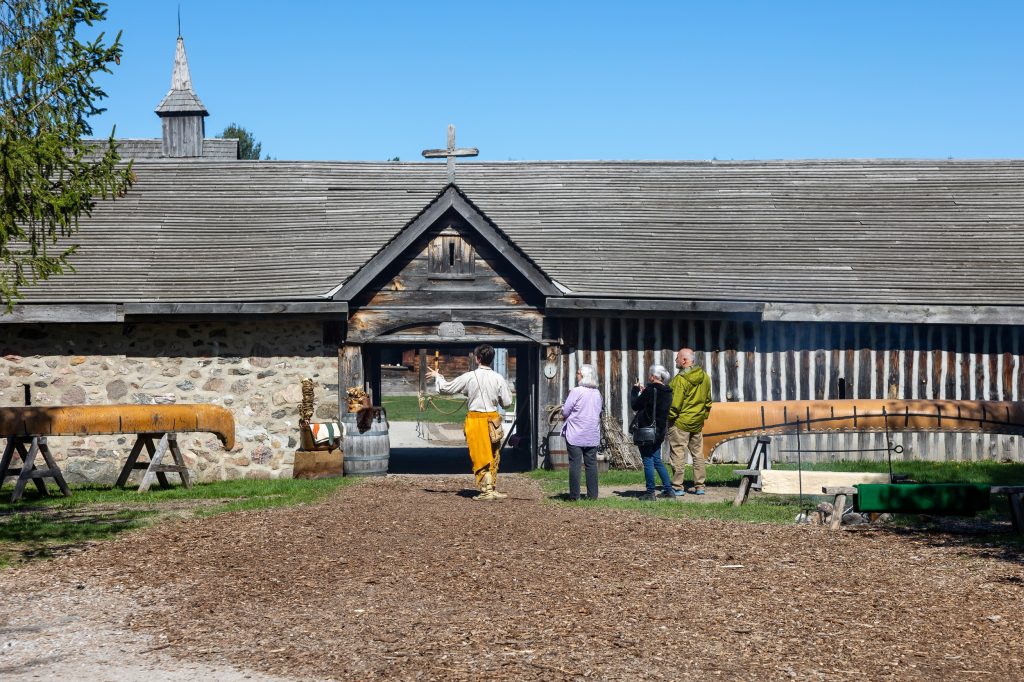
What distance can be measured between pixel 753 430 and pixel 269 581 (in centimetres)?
893

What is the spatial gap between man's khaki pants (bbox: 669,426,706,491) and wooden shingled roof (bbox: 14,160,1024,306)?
4.09m

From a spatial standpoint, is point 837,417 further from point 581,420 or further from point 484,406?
point 484,406

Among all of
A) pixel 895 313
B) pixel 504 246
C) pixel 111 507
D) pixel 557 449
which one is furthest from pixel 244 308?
pixel 895 313

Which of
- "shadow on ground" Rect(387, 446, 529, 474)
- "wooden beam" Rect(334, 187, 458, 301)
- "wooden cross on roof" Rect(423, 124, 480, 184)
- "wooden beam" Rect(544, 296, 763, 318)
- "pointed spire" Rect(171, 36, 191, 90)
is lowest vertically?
"shadow on ground" Rect(387, 446, 529, 474)

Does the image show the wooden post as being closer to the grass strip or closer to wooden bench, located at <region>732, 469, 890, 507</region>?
the grass strip

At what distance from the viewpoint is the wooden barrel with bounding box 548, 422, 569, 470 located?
18.0 metres

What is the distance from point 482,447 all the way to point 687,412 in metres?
2.48

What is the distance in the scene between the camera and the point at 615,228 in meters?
20.5

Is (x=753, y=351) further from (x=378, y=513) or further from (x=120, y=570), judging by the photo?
(x=120, y=570)

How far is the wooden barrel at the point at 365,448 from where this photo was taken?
55.7 ft

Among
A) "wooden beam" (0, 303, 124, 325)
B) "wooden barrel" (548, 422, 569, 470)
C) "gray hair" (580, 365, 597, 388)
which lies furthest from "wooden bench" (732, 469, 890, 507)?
"wooden beam" (0, 303, 124, 325)

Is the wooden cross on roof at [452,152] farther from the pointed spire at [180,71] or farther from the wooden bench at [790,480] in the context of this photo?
the pointed spire at [180,71]

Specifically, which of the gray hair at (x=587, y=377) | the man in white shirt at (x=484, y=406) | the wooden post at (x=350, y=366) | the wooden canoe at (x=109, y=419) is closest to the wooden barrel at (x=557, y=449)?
the wooden post at (x=350, y=366)

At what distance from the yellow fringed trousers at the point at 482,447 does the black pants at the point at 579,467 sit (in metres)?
0.89
